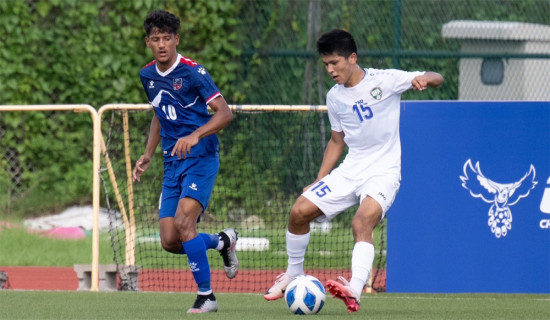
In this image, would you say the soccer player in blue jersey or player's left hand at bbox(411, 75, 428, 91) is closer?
player's left hand at bbox(411, 75, 428, 91)

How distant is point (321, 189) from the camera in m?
8.31

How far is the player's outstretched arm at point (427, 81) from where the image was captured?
313 inches

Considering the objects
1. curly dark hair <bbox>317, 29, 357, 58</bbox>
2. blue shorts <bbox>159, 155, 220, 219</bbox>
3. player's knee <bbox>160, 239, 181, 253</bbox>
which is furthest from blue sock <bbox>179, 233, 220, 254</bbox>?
curly dark hair <bbox>317, 29, 357, 58</bbox>

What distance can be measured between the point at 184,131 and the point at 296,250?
1.13 metres

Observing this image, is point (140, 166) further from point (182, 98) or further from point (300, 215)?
point (300, 215)

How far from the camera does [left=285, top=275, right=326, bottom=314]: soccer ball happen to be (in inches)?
312

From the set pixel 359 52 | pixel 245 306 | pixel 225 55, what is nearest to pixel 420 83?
pixel 245 306

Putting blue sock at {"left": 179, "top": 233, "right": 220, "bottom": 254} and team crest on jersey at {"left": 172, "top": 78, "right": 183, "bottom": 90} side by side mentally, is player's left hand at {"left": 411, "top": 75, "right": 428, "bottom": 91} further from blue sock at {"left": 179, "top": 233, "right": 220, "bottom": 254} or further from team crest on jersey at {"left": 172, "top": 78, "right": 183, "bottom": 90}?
blue sock at {"left": 179, "top": 233, "right": 220, "bottom": 254}

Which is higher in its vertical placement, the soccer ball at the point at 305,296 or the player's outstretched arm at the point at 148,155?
the player's outstretched arm at the point at 148,155

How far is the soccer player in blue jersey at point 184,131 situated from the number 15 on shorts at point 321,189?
736mm

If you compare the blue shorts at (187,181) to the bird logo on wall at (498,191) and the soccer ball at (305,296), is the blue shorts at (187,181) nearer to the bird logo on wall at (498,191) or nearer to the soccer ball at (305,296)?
the soccer ball at (305,296)

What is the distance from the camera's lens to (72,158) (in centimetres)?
1527

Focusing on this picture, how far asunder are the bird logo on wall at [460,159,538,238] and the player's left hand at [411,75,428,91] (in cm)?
207

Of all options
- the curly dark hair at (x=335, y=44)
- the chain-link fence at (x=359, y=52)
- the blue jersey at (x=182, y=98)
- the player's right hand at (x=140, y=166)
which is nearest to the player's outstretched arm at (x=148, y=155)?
the player's right hand at (x=140, y=166)
